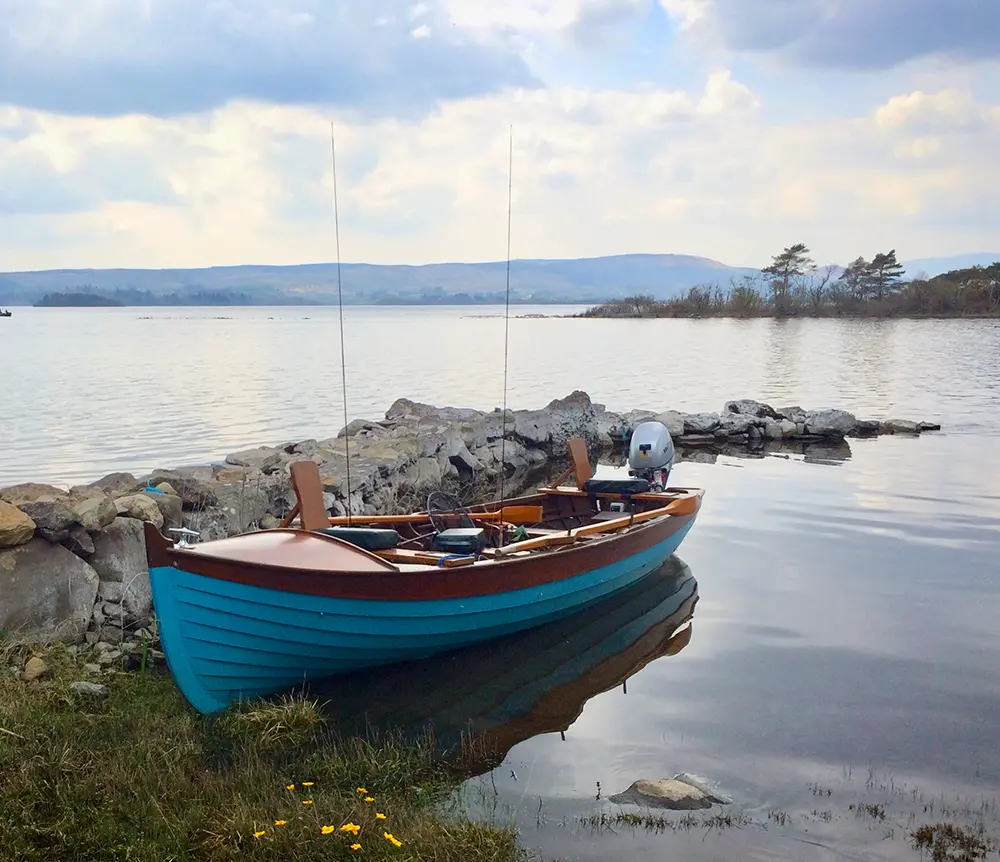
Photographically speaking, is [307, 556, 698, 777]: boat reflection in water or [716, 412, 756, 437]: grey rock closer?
[307, 556, 698, 777]: boat reflection in water

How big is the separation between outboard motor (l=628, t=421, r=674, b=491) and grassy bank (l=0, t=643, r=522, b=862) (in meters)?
7.50

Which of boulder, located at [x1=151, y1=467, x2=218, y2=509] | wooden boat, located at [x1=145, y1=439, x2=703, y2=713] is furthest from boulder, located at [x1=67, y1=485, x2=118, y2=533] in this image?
boulder, located at [x1=151, y1=467, x2=218, y2=509]

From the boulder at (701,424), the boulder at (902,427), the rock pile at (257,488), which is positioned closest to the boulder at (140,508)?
the rock pile at (257,488)

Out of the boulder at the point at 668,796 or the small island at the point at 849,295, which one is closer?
the boulder at the point at 668,796

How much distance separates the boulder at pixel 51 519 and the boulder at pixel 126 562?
39cm

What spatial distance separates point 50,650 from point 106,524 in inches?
60.9

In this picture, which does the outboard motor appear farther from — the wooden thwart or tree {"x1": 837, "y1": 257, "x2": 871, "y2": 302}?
tree {"x1": 837, "y1": 257, "x2": 871, "y2": 302}

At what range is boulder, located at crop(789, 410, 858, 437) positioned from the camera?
26.0 meters

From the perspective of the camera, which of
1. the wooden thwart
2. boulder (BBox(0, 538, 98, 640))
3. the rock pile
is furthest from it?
the wooden thwart

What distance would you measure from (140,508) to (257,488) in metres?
3.00

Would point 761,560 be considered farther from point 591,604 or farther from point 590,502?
point 591,604

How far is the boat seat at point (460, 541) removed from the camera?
931cm

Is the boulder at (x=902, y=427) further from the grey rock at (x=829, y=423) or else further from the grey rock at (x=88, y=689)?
the grey rock at (x=88, y=689)

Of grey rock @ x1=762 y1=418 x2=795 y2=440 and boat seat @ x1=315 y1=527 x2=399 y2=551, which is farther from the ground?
boat seat @ x1=315 y1=527 x2=399 y2=551
